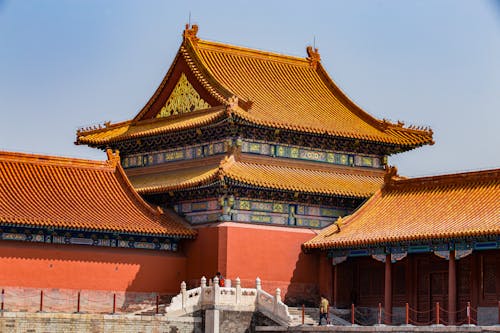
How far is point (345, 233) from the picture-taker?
5350 cm

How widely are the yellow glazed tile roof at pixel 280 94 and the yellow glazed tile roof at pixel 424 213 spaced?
407cm

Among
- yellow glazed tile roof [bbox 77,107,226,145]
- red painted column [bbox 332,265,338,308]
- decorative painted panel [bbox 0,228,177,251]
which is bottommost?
red painted column [bbox 332,265,338,308]

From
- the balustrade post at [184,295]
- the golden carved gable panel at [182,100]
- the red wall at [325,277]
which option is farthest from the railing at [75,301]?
the golden carved gable panel at [182,100]

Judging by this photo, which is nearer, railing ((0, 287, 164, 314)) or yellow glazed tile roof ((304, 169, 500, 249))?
yellow glazed tile roof ((304, 169, 500, 249))

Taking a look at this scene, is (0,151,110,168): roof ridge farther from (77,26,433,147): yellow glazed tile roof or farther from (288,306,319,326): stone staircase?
(288,306,319,326): stone staircase

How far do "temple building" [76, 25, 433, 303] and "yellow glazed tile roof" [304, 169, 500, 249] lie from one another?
1.51 metres

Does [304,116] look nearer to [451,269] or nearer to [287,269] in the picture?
[287,269]

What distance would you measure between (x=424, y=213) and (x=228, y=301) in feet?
26.8

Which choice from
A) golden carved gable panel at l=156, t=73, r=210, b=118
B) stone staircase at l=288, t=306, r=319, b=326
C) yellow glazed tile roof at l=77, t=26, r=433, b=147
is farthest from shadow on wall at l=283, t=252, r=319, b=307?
golden carved gable panel at l=156, t=73, r=210, b=118

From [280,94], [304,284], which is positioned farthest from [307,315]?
[280,94]

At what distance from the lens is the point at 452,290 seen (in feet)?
159

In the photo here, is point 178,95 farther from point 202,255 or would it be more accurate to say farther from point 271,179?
point 202,255

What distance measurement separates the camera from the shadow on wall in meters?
54.0

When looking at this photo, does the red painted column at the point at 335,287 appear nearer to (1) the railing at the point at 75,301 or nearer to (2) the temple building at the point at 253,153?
(2) the temple building at the point at 253,153
